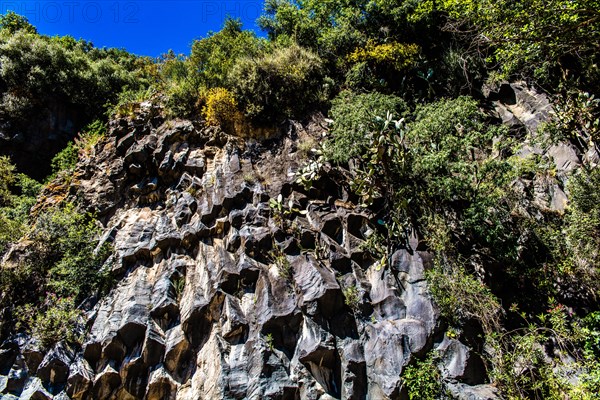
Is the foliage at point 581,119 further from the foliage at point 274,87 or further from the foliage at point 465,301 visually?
the foliage at point 274,87

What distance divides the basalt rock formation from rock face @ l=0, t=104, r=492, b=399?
0.09ft

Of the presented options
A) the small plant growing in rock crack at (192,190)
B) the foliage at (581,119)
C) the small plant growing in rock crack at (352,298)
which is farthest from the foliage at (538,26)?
the small plant growing in rock crack at (192,190)

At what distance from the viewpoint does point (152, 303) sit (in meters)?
8.18

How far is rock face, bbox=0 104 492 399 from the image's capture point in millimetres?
6727

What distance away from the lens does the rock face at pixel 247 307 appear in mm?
6727

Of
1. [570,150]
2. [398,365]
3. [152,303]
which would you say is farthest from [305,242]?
[570,150]

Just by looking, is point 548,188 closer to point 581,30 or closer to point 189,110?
point 581,30

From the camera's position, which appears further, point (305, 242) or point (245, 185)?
point (245, 185)

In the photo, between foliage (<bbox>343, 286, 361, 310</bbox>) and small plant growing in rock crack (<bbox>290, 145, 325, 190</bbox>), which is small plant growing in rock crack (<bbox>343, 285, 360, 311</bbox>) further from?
small plant growing in rock crack (<bbox>290, 145, 325, 190</bbox>)

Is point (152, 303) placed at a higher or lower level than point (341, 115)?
lower

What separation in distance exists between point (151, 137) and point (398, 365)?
960 centimetres

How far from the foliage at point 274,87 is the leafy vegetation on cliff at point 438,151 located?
0.05m

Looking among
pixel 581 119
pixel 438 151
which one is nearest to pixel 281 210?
pixel 438 151

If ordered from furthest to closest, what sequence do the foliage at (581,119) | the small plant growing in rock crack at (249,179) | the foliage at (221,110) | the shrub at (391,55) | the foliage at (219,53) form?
the foliage at (219,53)
the shrub at (391,55)
the foliage at (221,110)
the small plant growing in rock crack at (249,179)
the foliage at (581,119)
